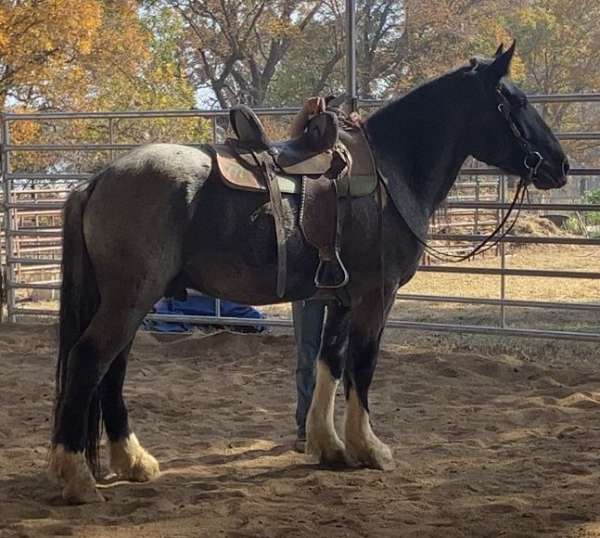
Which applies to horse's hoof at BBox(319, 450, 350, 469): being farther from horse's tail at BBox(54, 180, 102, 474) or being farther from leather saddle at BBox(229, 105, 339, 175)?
leather saddle at BBox(229, 105, 339, 175)

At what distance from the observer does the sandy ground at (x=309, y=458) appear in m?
3.61

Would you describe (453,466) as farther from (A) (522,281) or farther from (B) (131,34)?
(B) (131,34)

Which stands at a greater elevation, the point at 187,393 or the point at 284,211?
the point at 284,211

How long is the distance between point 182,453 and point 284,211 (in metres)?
1.50

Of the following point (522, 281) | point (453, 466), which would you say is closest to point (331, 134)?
point (453, 466)

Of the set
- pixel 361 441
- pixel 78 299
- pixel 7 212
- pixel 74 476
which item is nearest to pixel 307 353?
pixel 361 441

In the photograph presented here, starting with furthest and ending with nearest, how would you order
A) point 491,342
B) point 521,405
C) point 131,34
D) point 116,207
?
point 131,34
point 491,342
point 521,405
point 116,207

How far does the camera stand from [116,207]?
391cm

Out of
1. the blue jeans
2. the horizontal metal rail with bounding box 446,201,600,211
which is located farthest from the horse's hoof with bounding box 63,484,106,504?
the horizontal metal rail with bounding box 446,201,600,211

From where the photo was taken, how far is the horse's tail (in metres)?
4.01

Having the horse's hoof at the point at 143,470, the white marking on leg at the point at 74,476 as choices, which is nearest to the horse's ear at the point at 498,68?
the horse's hoof at the point at 143,470

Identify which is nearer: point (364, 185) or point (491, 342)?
point (364, 185)

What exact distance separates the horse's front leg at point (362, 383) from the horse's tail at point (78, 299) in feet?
4.03

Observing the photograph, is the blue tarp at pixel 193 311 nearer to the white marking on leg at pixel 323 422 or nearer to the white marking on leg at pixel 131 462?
the white marking on leg at pixel 323 422
